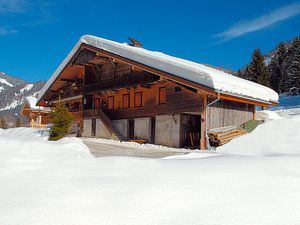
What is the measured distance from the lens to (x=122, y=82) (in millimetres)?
24047

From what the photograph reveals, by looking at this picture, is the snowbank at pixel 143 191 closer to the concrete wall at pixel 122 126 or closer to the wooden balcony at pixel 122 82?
the wooden balcony at pixel 122 82

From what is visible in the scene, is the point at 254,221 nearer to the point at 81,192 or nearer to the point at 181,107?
the point at 81,192

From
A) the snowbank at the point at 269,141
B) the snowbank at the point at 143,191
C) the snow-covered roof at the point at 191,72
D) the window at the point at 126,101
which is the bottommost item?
the snowbank at the point at 143,191

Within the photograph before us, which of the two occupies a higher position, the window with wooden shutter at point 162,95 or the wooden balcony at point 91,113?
the window with wooden shutter at point 162,95

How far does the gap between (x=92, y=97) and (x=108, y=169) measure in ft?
73.2

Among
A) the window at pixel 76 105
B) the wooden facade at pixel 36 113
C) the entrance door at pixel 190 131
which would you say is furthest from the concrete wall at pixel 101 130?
the wooden facade at pixel 36 113

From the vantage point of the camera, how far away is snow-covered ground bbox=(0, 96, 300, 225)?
14.4 ft

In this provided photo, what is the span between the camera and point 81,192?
5.37 metres

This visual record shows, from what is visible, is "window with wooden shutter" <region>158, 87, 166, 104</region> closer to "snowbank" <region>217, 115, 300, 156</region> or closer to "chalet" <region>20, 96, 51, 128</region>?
"snowbank" <region>217, 115, 300, 156</region>

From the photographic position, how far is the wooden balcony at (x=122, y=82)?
21.6 m

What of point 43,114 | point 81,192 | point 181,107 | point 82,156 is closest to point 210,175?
point 81,192

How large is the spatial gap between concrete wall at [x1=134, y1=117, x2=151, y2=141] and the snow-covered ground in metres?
13.8

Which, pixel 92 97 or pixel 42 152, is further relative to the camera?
pixel 92 97

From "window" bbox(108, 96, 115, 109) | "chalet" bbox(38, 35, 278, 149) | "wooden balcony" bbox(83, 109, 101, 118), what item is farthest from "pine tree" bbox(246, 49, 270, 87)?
"wooden balcony" bbox(83, 109, 101, 118)
